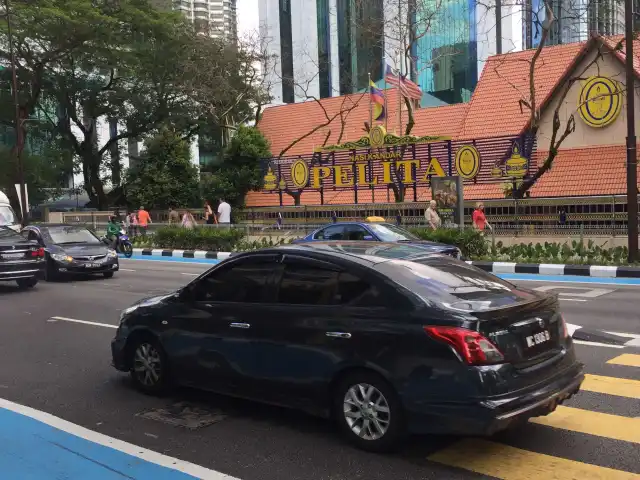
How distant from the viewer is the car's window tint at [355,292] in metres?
4.89

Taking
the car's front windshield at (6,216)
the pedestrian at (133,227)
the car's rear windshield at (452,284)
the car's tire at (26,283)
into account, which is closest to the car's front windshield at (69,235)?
the car's tire at (26,283)

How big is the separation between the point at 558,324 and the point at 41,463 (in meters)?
3.96

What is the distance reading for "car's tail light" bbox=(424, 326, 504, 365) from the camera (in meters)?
4.36

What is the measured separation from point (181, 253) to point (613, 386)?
2007 cm

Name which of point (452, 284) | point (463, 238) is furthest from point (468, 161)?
point (452, 284)

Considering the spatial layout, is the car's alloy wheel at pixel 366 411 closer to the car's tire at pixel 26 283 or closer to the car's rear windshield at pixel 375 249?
the car's rear windshield at pixel 375 249

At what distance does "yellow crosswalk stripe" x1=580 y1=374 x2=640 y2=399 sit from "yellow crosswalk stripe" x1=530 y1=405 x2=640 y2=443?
646mm

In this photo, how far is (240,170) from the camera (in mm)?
33562

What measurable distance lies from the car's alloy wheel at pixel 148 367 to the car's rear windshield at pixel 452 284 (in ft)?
8.28

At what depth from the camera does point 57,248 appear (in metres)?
16.6

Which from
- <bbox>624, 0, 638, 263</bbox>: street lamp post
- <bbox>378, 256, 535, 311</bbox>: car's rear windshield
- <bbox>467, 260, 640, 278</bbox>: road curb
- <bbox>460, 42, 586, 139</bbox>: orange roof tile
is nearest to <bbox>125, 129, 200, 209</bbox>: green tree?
<bbox>460, 42, 586, 139</bbox>: orange roof tile

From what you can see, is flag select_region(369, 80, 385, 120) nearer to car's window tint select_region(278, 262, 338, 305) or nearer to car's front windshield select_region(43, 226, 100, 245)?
car's front windshield select_region(43, 226, 100, 245)

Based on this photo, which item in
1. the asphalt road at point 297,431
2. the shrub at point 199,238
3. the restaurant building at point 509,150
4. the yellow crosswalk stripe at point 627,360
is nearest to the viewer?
the asphalt road at point 297,431

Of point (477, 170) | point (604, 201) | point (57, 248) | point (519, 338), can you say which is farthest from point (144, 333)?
point (477, 170)
